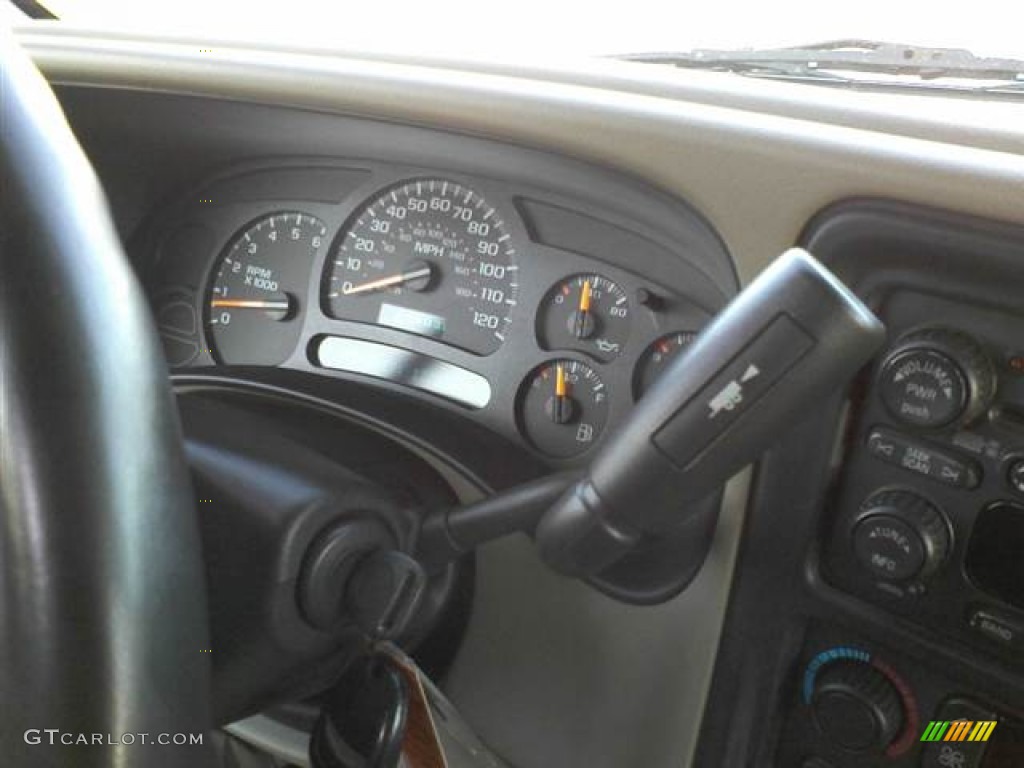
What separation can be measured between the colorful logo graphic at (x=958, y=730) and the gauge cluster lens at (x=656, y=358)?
0.40 m

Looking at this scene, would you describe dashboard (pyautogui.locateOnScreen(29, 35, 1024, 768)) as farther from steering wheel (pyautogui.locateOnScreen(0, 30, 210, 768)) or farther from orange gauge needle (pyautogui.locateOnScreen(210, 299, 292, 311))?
steering wheel (pyautogui.locateOnScreen(0, 30, 210, 768))

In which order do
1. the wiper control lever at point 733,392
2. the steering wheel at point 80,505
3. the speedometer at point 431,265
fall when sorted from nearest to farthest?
1. the steering wheel at point 80,505
2. the wiper control lever at point 733,392
3. the speedometer at point 431,265

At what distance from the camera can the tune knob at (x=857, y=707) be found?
994 millimetres

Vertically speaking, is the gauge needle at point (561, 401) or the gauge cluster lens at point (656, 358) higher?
the gauge cluster lens at point (656, 358)

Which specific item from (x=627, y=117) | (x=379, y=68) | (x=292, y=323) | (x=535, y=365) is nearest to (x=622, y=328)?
(x=535, y=365)

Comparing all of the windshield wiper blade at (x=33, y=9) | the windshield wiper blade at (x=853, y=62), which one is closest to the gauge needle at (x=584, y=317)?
the windshield wiper blade at (x=853, y=62)

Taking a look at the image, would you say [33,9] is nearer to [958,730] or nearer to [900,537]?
[900,537]

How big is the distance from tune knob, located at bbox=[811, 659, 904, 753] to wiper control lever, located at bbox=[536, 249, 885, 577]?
0.30 metres

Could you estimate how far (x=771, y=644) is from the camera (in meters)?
1.05

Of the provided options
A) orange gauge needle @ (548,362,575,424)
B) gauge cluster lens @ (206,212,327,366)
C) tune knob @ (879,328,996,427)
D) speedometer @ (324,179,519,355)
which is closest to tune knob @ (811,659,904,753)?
tune knob @ (879,328,996,427)

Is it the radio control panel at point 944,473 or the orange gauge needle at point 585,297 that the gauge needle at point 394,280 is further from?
the radio control panel at point 944,473

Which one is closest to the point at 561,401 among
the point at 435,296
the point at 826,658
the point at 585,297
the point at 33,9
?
the point at 585,297

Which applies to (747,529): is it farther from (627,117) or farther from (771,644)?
(627,117)

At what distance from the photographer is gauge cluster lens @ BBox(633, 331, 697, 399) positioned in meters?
1.15
